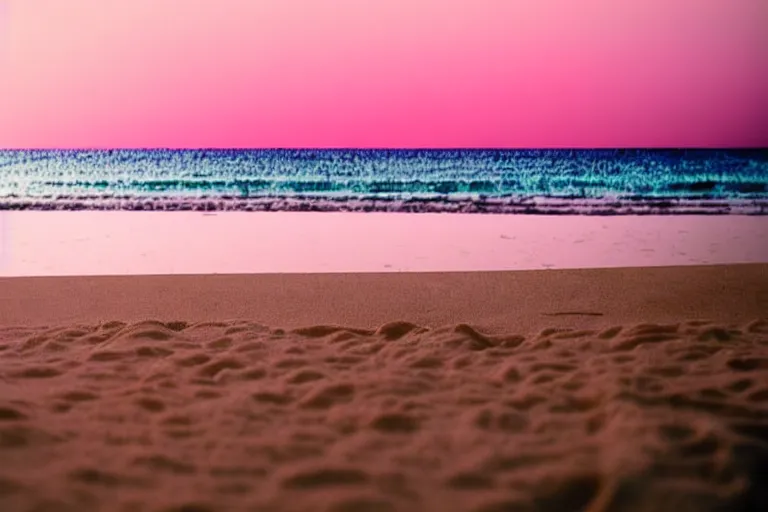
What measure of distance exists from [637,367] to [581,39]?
3061 millimetres

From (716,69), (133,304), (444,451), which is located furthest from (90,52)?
(444,451)

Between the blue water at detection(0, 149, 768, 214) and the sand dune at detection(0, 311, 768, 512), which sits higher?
the blue water at detection(0, 149, 768, 214)

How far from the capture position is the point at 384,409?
4.51ft

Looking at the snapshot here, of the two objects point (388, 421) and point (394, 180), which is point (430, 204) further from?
point (388, 421)

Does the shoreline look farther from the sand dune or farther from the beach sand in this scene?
the sand dune

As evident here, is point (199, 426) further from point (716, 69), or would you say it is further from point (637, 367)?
point (716, 69)

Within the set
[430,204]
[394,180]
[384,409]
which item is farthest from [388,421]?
[394,180]

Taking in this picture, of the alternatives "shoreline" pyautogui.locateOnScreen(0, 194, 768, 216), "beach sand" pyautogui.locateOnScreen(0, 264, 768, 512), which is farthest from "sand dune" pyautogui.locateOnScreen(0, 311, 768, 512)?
"shoreline" pyautogui.locateOnScreen(0, 194, 768, 216)

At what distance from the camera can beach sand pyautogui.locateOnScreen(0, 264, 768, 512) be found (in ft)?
3.50

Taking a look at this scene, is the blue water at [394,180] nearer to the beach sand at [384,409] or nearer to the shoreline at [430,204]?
the shoreline at [430,204]

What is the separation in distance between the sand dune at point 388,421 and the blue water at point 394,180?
2800 mm

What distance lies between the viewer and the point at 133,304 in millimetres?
2555

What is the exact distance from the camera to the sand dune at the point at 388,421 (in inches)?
41.7

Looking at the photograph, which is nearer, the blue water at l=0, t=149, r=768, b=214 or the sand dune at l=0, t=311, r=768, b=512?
the sand dune at l=0, t=311, r=768, b=512
